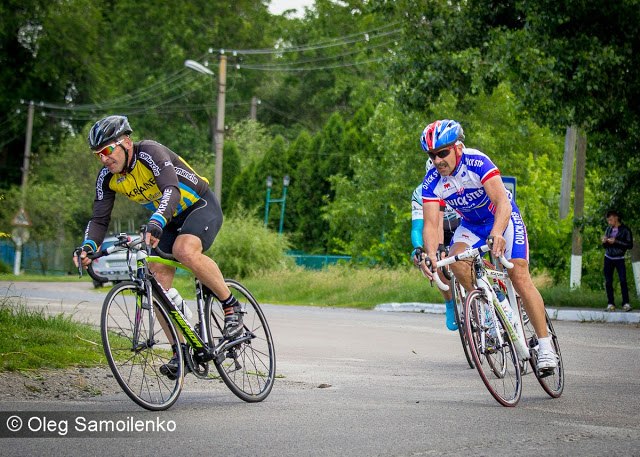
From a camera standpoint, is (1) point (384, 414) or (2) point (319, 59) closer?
(1) point (384, 414)

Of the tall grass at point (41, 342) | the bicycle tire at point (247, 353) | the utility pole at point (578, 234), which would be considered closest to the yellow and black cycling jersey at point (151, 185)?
the bicycle tire at point (247, 353)

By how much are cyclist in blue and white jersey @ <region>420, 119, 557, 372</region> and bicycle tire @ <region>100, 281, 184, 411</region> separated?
6.42 ft

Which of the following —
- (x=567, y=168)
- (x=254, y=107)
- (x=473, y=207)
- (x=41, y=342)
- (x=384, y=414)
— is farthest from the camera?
(x=254, y=107)

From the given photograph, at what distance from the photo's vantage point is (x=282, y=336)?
52.3ft

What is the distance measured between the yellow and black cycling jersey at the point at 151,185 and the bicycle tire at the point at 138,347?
57 cm

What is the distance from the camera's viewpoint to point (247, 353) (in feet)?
28.8

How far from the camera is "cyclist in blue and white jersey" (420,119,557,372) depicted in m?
8.77

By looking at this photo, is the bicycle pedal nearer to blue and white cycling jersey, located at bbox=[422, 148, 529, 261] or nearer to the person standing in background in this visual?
blue and white cycling jersey, located at bbox=[422, 148, 529, 261]

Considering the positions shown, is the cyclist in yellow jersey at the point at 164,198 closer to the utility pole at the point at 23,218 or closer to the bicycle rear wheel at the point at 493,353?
the bicycle rear wheel at the point at 493,353

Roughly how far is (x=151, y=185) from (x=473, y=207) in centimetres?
249

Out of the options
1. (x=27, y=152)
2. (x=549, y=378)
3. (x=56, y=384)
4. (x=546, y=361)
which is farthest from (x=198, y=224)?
(x=27, y=152)

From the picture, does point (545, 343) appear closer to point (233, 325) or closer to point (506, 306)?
point (506, 306)

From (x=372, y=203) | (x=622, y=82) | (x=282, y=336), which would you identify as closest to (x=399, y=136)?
(x=372, y=203)

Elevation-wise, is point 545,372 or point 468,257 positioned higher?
point 468,257
